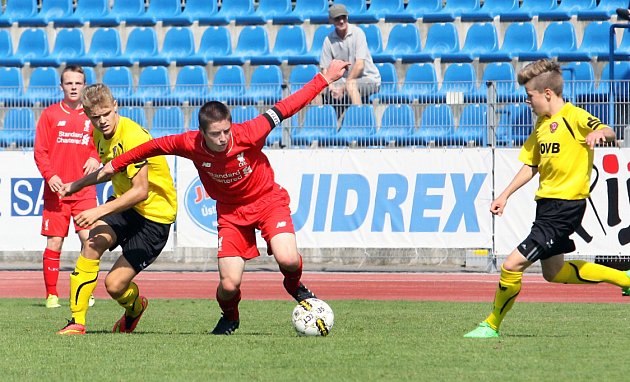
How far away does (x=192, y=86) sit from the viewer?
17328 millimetres

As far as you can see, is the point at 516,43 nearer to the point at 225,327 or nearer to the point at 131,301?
the point at 225,327

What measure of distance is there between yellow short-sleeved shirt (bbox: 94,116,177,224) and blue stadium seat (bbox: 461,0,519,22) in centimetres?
1199

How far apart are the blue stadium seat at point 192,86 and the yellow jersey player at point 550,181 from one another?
29.1ft

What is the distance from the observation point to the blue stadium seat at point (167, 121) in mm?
16594

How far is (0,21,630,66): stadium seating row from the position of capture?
1925 centimetres

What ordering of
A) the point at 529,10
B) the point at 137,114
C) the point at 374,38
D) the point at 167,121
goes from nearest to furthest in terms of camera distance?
the point at 167,121 → the point at 137,114 → the point at 374,38 → the point at 529,10

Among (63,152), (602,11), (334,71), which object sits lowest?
(63,152)

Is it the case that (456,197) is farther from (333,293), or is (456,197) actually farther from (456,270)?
(333,293)

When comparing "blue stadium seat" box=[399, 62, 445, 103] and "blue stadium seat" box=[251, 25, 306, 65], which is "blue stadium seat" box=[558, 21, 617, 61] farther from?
"blue stadium seat" box=[251, 25, 306, 65]

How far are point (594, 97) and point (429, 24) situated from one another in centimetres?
523

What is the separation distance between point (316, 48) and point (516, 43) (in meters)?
3.46

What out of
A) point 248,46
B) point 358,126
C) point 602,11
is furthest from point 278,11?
point 602,11

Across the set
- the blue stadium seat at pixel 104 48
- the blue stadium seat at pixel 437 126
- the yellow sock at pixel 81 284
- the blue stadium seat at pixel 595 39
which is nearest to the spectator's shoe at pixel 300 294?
the yellow sock at pixel 81 284

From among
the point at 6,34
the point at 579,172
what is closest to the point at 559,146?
the point at 579,172
